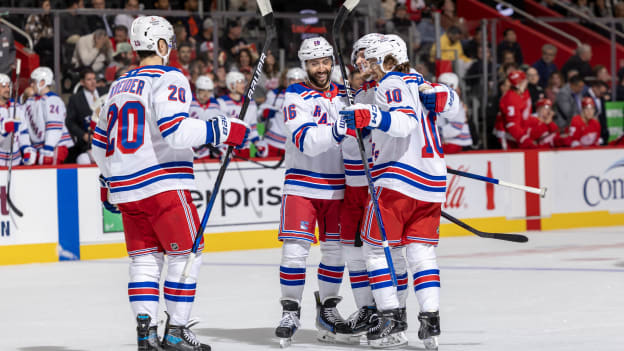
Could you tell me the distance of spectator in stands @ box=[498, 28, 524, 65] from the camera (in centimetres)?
1294

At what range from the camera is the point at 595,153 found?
41.0 feet

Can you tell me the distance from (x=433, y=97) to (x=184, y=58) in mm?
6643

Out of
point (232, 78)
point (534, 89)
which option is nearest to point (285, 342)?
point (232, 78)

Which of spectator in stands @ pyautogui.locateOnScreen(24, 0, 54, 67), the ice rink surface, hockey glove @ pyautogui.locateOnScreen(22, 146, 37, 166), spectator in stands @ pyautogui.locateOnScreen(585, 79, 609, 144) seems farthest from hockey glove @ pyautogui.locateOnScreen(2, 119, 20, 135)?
spectator in stands @ pyautogui.locateOnScreen(585, 79, 609, 144)

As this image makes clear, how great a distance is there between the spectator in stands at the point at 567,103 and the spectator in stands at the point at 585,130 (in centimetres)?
24

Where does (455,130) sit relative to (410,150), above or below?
above

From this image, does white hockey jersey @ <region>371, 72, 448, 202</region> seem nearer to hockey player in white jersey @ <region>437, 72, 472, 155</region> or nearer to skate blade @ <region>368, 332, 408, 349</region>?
skate blade @ <region>368, 332, 408, 349</region>

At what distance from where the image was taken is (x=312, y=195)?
5.75m

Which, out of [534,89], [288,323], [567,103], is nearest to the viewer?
[288,323]

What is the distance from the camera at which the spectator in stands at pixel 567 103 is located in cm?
1323

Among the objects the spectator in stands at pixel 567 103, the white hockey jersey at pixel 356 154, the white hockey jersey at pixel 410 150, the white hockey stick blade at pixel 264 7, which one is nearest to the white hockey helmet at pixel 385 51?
the white hockey jersey at pixel 410 150

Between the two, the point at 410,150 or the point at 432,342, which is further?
the point at 410,150

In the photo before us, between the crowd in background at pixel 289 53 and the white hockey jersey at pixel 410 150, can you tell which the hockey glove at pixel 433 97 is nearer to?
the white hockey jersey at pixel 410 150

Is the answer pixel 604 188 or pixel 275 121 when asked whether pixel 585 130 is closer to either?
pixel 604 188
